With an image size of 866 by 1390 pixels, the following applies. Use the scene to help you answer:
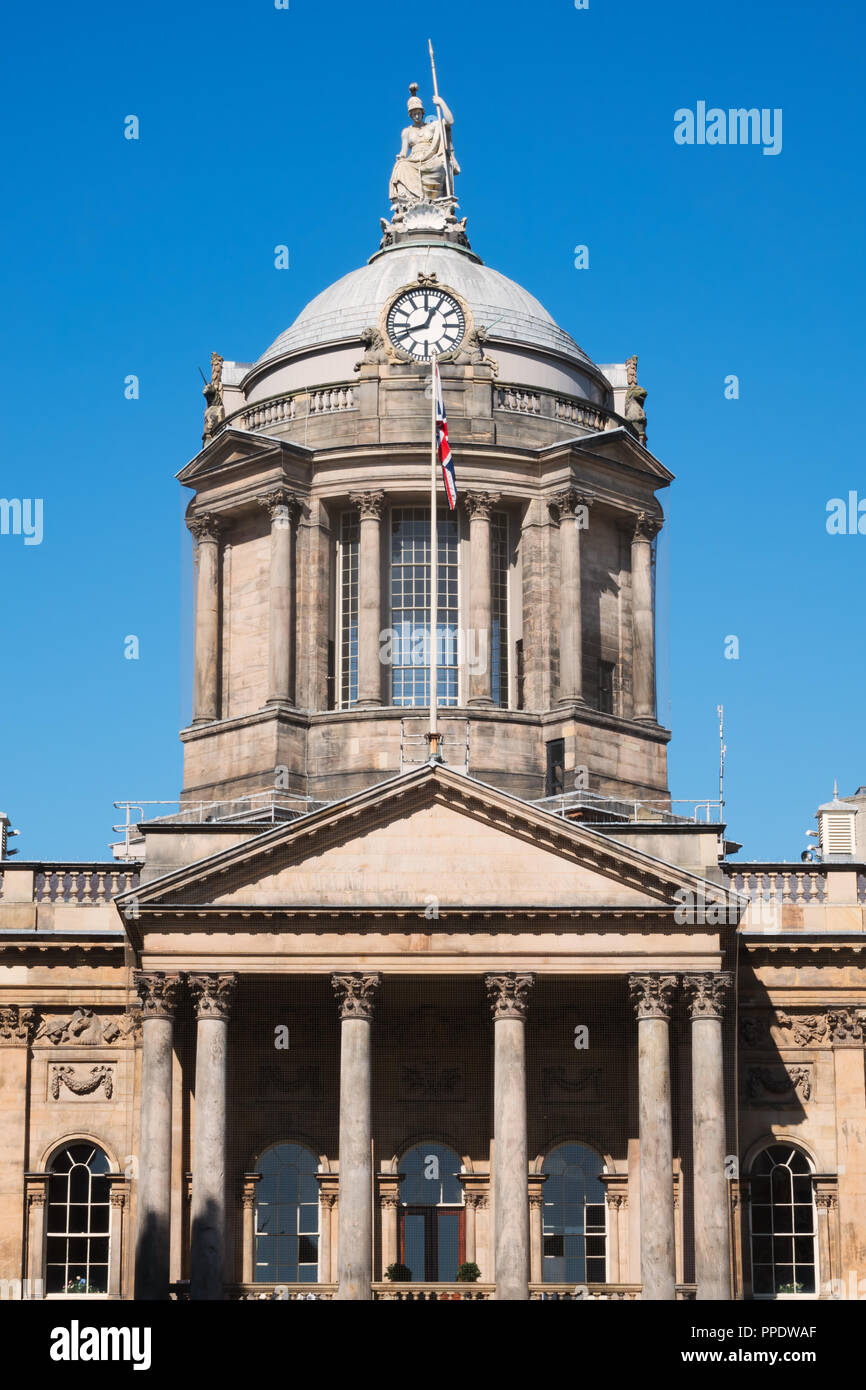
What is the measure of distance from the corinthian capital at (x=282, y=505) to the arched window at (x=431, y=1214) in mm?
14403

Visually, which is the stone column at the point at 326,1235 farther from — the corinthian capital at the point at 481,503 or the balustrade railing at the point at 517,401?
the balustrade railing at the point at 517,401

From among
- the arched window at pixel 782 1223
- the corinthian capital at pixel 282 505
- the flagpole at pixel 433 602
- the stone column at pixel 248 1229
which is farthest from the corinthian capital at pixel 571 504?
the stone column at pixel 248 1229

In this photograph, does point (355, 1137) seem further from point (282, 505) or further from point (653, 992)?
point (282, 505)

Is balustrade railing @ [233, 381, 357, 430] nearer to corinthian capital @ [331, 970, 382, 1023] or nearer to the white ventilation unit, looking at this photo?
the white ventilation unit

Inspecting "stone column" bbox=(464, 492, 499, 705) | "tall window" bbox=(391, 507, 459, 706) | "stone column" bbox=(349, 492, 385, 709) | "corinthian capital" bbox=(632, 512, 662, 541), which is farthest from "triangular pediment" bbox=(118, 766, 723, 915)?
"corinthian capital" bbox=(632, 512, 662, 541)

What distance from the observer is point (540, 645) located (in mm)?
56531

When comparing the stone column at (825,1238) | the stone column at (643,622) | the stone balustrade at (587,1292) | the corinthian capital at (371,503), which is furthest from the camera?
the stone column at (643,622)

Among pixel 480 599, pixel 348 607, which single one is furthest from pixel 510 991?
pixel 348 607

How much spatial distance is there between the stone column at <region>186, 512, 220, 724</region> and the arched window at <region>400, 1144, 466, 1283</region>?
1200 centimetres

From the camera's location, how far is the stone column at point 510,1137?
45.7 metres

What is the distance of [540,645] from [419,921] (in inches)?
428

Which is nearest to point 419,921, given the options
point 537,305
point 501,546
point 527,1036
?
point 527,1036

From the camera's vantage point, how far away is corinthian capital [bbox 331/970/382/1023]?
47031 mm
